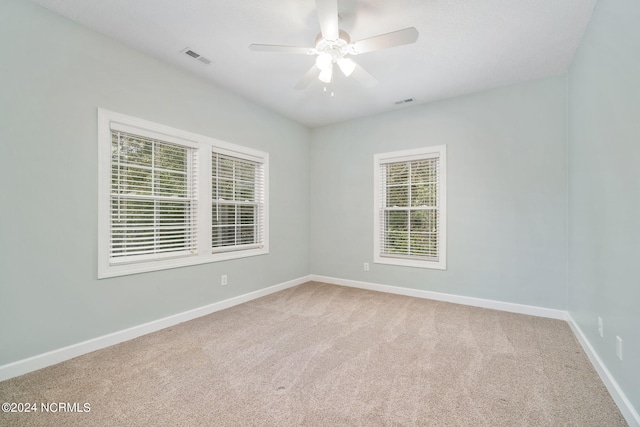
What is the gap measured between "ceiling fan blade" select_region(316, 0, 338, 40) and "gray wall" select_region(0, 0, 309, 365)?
1.92 m

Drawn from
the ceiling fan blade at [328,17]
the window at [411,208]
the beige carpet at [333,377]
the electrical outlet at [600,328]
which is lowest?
the beige carpet at [333,377]

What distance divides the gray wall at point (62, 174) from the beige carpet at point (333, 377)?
0.32 meters

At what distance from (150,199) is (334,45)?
2310mm

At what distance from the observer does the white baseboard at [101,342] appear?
205 centimetres

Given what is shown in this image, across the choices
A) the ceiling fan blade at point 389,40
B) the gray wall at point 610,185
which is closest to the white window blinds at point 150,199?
the ceiling fan blade at point 389,40

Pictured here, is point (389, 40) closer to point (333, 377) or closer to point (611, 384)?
point (333, 377)

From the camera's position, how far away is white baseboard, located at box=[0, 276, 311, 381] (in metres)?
2.05

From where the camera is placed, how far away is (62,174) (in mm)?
2299

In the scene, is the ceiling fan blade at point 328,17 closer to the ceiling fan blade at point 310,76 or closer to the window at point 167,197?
the ceiling fan blade at point 310,76

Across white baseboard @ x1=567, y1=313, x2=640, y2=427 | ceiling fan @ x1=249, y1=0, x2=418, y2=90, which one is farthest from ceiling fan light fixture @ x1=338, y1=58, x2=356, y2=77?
white baseboard @ x1=567, y1=313, x2=640, y2=427

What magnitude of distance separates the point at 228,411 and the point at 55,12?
10.9 feet

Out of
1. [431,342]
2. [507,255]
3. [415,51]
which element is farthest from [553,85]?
[431,342]

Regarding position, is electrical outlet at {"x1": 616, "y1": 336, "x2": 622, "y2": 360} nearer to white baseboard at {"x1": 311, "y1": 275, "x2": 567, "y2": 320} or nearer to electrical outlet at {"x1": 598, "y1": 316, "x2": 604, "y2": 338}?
electrical outlet at {"x1": 598, "y1": 316, "x2": 604, "y2": 338}

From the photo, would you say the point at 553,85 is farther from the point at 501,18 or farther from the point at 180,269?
the point at 180,269
